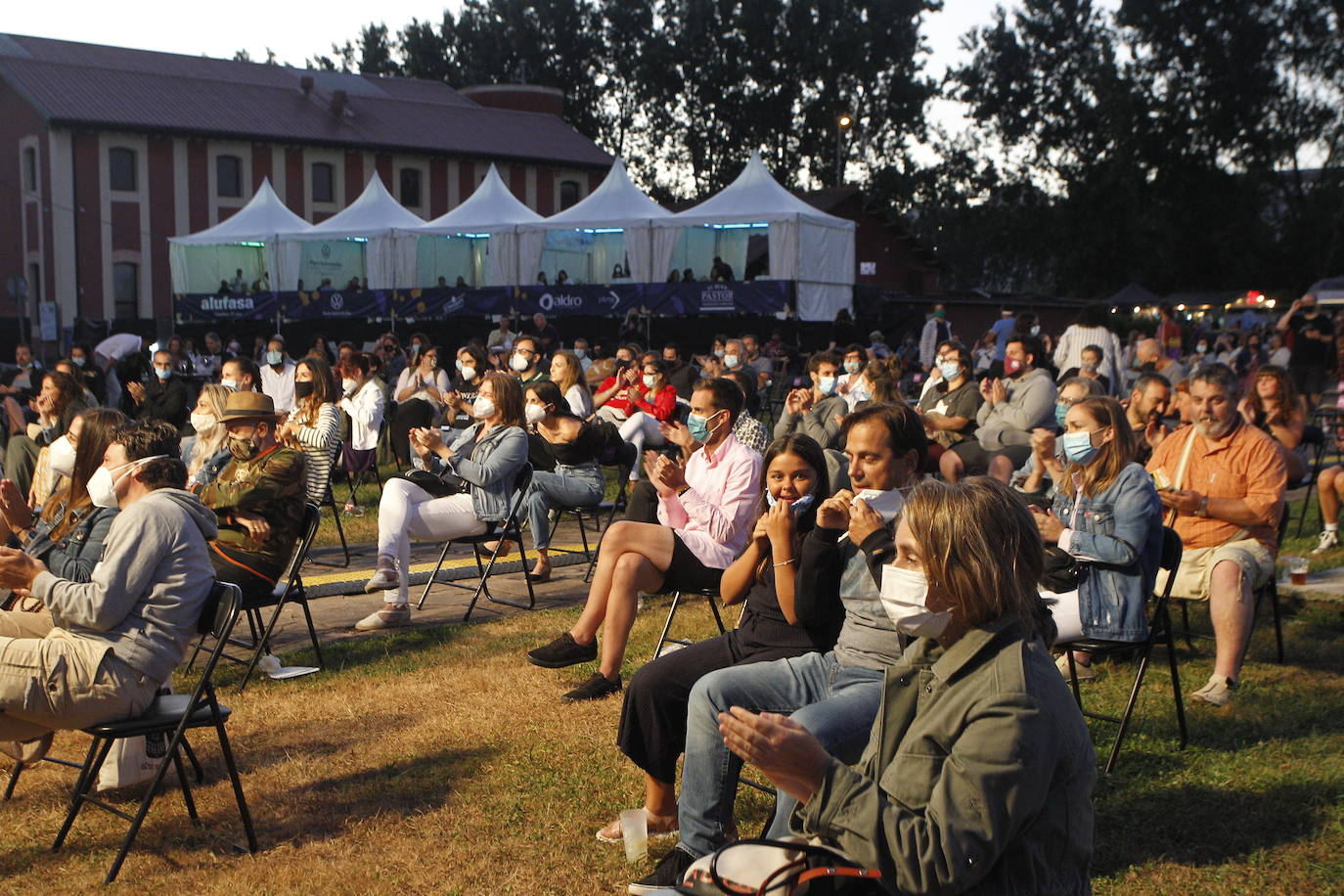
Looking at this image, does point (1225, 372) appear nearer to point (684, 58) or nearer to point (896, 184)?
point (896, 184)

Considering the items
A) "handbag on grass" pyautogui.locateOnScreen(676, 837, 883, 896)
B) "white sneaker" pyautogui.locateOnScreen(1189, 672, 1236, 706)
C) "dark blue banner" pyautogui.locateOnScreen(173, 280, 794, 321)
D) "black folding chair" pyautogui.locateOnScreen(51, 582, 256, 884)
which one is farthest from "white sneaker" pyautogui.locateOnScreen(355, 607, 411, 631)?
"dark blue banner" pyautogui.locateOnScreen(173, 280, 794, 321)

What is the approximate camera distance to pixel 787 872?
8.39 ft

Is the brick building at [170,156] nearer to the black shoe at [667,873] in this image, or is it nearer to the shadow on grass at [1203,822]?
the black shoe at [667,873]

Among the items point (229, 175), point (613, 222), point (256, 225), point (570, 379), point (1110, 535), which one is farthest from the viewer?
point (229, 175)

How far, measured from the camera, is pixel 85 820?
15.4 ft

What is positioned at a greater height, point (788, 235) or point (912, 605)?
point (788, 235)

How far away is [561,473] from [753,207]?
19730 mm

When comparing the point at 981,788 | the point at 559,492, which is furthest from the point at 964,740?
the point at 559,492

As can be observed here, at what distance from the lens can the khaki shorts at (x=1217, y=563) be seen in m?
5.80

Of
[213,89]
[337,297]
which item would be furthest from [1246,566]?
[213,89]

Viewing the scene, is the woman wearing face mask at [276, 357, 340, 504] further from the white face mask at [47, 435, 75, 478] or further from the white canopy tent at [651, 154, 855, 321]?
the white canopy tent at [651, 154, 855, 321]

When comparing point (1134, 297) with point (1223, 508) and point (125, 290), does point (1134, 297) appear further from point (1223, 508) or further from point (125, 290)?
point (1223, 508)

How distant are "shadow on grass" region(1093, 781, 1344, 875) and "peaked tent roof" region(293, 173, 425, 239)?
2804cm

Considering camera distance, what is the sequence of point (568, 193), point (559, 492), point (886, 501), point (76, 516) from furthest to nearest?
point (568, 193), point (559, 492), point (76, 516), point (886, 501)
